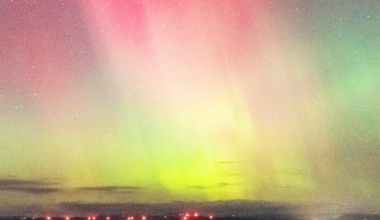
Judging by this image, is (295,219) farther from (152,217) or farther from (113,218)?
(113,218)

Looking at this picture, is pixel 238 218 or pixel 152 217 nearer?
pixel 152 217

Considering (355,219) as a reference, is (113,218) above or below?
above

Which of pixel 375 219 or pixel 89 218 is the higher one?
pixel 89 218

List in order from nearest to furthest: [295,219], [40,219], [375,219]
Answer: [375,219]
[295,219]
[40,219]

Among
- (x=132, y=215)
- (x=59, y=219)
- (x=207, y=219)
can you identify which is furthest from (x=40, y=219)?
(x=207, y=219)

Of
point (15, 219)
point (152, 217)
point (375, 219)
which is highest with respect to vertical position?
point (15, 219)

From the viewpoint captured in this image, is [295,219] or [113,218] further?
[113,218]

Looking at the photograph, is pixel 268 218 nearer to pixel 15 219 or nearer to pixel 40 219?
pixel 40 219

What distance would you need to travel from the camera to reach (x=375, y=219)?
58.5m

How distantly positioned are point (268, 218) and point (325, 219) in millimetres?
22890

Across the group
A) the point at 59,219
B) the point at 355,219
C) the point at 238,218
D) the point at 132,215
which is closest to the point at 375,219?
the point at 355,219

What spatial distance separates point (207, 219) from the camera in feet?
276

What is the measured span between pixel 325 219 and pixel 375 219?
9.14 meters

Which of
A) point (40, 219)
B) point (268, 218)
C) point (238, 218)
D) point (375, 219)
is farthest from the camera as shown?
point (238, 218)
